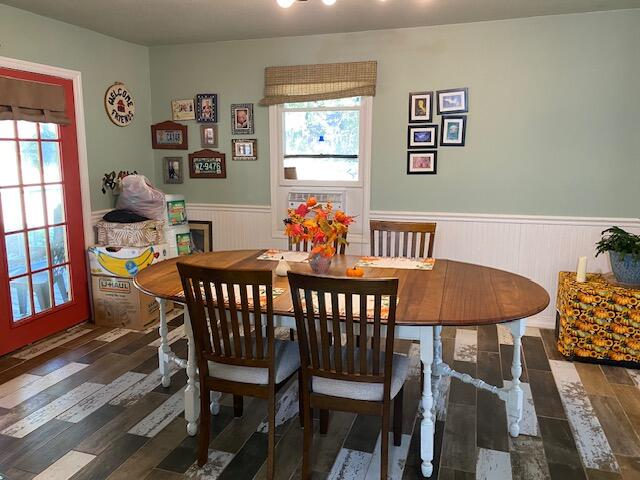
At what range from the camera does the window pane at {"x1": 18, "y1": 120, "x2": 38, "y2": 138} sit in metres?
3.36

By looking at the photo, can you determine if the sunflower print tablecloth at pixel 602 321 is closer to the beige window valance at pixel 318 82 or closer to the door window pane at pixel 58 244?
the beige window valance at pixel 318 82

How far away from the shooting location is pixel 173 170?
4672 mm

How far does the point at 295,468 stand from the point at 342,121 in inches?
112

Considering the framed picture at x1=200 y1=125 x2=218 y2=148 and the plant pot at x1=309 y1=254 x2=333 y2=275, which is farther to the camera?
the framed picture at x1=200 y1=125 x2=218 y2=148

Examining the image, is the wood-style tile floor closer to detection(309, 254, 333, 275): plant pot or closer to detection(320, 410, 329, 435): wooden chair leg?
detection(320, 410, 329, 435): wooden chair leg

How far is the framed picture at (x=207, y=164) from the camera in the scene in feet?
14.8

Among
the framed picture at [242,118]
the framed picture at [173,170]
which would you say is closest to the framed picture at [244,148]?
the framed picture at [242,118]

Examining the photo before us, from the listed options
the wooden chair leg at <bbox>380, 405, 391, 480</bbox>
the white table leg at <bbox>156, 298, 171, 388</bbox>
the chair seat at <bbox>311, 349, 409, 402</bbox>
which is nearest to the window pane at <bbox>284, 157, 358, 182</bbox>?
the white table leg at <bbox>156, 298, 171, 388</bbox>

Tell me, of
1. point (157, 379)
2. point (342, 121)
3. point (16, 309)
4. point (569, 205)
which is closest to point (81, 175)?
point (16, 309)

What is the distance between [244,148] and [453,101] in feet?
5.98

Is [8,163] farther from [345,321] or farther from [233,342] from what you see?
[345,321]

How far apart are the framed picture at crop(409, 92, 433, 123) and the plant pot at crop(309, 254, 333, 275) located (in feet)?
6.24

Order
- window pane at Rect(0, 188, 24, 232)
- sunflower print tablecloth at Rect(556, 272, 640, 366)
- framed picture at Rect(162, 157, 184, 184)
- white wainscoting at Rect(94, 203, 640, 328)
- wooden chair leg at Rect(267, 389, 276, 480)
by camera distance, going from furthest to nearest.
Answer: framed picture at Rect(162, 157, 184, 184), white wainscoting at Rect(94, 203, 640, 328), window pane at Rect(0, 188, 24, 232), sunflower print tablecloth at Rect(556, 272, 640, 366), wooden chair leg at Rect(267, 389, 276, 480)

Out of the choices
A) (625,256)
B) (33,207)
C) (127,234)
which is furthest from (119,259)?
(625,256)
